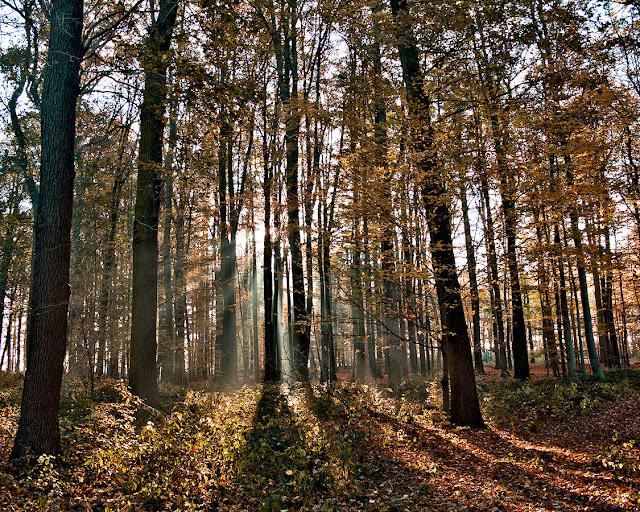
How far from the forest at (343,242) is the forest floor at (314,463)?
0.05 m

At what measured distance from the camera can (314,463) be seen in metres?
6.43

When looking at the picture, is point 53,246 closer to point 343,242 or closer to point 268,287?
point 343,242

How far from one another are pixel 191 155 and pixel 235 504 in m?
5.65

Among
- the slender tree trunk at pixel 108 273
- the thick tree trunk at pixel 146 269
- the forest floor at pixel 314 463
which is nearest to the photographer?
the forest floor at pixel 314 463

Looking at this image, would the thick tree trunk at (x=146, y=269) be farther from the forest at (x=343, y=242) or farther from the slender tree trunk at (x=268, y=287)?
the slender tree trunk at (x=268, y=287)

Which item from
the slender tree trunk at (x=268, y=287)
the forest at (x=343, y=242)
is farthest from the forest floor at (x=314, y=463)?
the slender tree trunk at (x=268, y=287)

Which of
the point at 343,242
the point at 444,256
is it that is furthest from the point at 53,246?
the point at 444,256

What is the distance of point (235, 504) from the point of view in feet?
16.4

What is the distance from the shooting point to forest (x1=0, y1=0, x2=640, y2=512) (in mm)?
5570

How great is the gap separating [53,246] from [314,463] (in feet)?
17.3

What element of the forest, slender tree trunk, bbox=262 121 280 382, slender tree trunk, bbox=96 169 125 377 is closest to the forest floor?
the forest

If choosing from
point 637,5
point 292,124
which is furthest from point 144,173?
point 637,5

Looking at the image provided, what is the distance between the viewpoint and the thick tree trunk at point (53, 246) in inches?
218

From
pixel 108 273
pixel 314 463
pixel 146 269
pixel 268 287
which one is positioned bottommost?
pixel 314 463
